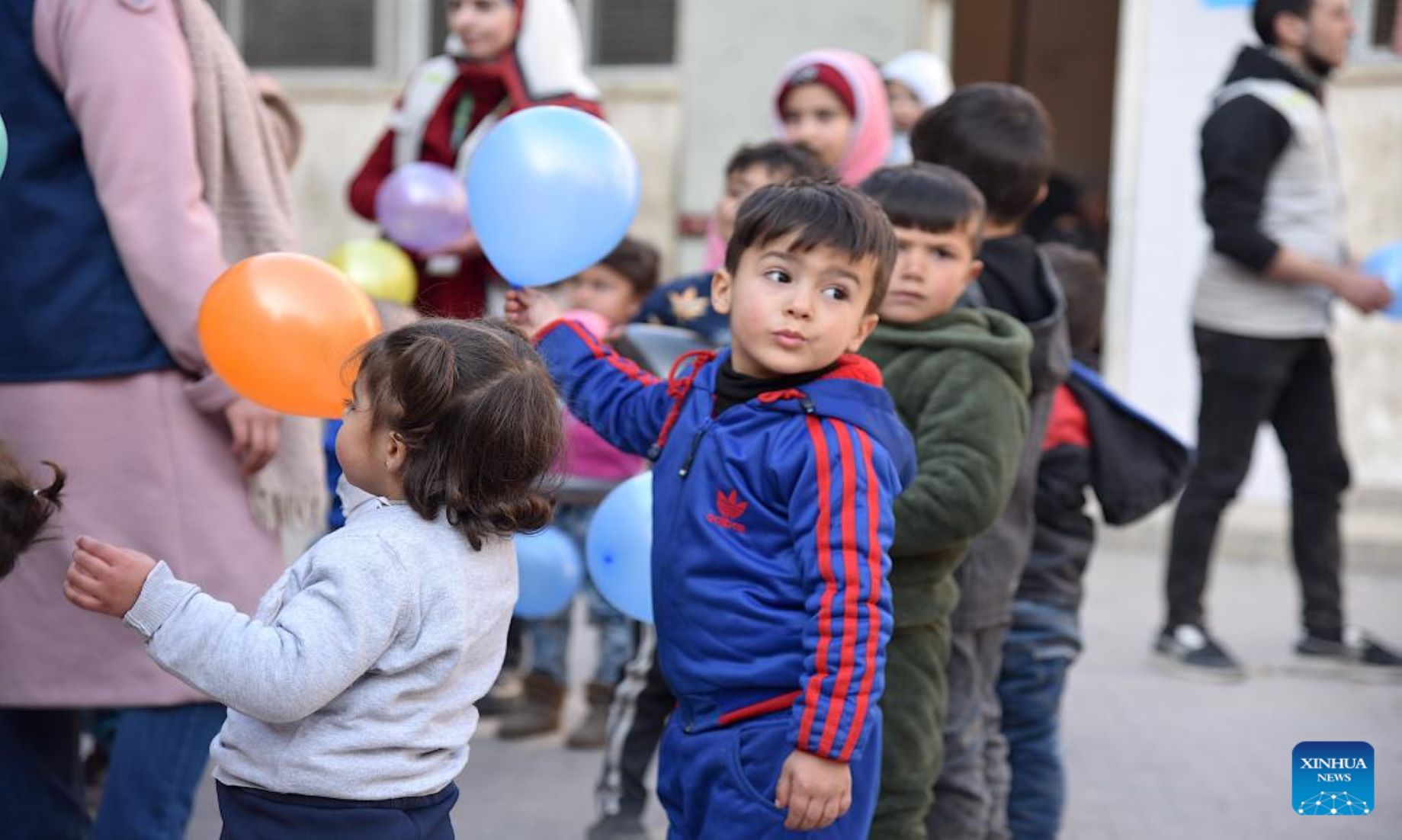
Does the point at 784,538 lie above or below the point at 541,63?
below

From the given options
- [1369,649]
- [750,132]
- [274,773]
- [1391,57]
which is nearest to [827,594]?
[274,773]

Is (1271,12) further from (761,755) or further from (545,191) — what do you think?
(761,755)

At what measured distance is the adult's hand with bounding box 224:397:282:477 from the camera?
273cm

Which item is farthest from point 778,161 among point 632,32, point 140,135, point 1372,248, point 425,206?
point 632,32

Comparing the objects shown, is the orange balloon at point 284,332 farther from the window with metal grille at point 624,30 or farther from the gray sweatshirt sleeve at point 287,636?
the window with metal grille at point 624,30

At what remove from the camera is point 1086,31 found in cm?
1244

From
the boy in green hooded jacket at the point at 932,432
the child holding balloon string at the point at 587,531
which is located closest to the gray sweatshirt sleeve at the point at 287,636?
the boy in green hooded jacket at the point at 932,432

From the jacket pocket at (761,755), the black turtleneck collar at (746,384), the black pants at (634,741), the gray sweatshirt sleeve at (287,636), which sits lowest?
the black pants at (634,741)

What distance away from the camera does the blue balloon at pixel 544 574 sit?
163 inches

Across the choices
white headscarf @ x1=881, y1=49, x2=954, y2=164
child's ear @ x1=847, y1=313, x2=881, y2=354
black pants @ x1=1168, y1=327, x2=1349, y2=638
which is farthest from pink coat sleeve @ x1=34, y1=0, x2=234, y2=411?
black pants @ x1=1168, y1=327, x2=1349, y2=638

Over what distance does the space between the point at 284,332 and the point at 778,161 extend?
1812 millimetres

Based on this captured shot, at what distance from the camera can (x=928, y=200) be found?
117 inches

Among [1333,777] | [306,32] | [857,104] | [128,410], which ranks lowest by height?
[1333,777]

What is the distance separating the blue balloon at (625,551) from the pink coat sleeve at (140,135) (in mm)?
882
